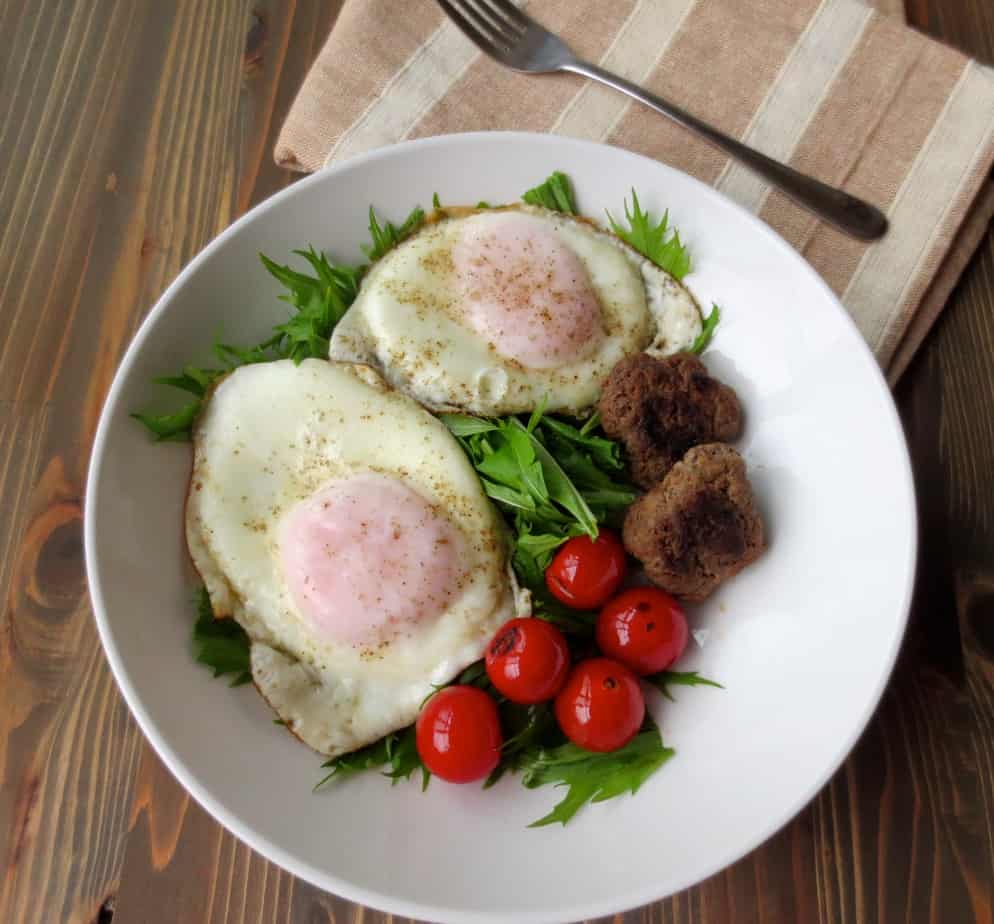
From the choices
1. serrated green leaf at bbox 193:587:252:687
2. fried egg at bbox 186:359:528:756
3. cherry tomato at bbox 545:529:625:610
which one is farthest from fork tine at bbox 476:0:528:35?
serrated green leaf at bbox 193:587:252:687

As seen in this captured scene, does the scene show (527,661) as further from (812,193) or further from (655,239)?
(812,193)

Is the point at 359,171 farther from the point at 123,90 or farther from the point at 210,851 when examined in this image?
the point at 210,851

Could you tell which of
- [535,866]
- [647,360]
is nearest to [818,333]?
[647,360]

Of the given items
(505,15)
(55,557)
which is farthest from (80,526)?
(505,15)

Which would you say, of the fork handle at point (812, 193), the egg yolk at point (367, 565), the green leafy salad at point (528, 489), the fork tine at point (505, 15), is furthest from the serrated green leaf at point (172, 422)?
the fork handle at point (812, 193)

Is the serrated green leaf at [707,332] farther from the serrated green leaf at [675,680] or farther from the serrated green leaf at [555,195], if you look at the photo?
the serrated green leaf at [675,680]

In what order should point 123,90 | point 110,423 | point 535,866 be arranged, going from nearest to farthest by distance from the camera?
1. point 535,866
2. point 110,423
3. point 123,90
